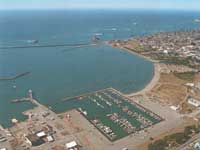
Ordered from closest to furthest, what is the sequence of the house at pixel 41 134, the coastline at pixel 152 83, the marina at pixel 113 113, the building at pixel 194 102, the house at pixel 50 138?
the house at pixel 50 138 < the house at pixel 41 134 < the marina at pixel 113 113 < the building at pixel 194 102 < the coastline at pixel 152 83

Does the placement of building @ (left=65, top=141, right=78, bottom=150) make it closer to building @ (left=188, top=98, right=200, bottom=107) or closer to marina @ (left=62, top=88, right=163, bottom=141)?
marina @ (left=62, top=88, right=163, bottom=141)

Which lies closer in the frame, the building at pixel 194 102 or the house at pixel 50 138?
the house at pixel 50 138

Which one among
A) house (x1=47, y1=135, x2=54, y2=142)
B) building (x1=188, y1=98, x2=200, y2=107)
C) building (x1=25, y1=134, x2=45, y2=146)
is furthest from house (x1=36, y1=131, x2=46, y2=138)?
building (x1=188, y1=98, x2=200, y2=107)

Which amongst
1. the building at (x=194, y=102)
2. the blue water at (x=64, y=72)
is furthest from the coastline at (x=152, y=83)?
the building at (x=194, y=102)

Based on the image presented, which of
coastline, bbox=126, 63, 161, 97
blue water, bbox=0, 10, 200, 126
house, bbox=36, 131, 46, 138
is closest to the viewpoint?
house, bbox=36, 131, 46, 138

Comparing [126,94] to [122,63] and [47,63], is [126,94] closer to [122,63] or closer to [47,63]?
[122,63]

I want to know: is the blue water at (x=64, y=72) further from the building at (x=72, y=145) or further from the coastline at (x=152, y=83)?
the building at (x=72, y=145)

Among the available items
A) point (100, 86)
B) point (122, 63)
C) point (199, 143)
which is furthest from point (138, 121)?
point (122, 63)

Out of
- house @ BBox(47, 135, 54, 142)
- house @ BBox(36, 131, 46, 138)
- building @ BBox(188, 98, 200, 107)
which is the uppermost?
building @ BBox(188, 98, 200, 107)
